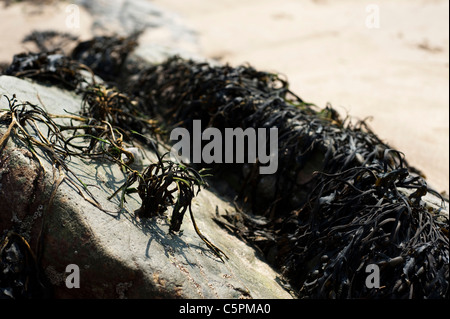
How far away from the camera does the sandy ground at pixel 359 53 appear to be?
470cm

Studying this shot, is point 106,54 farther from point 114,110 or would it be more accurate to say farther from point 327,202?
point 327,202

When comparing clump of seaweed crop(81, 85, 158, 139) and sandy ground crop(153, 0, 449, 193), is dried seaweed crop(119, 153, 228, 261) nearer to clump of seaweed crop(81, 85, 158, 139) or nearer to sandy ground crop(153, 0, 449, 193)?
clump of seaweed crop(81, 85, 158, 139)

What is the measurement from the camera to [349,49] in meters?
6.59

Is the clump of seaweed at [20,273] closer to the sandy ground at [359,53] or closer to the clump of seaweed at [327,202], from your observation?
the clump of seaweed at [327,202]

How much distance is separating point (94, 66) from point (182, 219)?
291 cm

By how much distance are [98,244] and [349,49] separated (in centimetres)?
533

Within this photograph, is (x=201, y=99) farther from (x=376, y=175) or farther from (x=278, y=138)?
(x=376, y=175)

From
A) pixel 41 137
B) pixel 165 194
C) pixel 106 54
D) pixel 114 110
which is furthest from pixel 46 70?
pixel 165 194

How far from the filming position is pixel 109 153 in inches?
102

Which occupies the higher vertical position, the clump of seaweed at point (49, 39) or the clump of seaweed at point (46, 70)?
the clump of seaweed at point (49, 39)

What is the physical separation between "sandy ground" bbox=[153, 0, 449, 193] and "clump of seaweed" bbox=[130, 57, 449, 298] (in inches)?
29.9

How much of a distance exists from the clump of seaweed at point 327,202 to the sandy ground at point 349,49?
76cm

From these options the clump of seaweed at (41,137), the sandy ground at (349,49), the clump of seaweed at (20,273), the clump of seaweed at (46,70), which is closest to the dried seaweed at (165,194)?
the clump of seaweed at (41,137)

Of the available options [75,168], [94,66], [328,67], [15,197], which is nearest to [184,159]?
[75,168]
